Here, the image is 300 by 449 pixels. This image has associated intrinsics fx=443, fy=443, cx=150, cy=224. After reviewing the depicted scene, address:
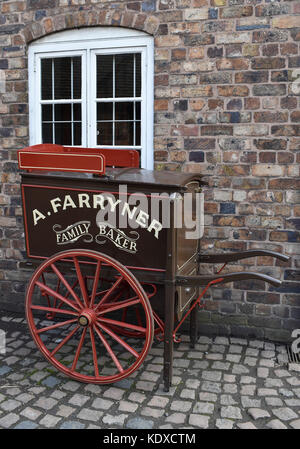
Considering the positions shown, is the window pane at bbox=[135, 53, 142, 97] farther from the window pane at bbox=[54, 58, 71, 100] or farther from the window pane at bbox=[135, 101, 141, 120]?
the window pane at bbox=[54, 58, 71, 100]

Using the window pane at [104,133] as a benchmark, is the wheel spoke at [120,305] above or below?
below

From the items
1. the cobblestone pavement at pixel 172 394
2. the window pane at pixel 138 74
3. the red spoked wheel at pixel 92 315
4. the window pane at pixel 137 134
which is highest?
the window pane at pixel 138 74

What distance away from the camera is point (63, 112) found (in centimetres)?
470

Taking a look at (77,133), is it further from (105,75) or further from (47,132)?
(105,75)

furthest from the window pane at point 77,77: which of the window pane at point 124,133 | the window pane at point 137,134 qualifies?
the window pane at point 137,134

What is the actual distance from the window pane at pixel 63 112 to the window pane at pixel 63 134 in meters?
0.05

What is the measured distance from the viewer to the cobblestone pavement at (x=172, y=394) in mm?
2906

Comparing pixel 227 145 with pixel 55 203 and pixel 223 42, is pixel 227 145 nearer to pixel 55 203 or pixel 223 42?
pixel 223 42

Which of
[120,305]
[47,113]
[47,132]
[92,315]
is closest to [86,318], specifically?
[92,315]

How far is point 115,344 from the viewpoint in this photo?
160 inches

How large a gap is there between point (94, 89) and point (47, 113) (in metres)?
0.60

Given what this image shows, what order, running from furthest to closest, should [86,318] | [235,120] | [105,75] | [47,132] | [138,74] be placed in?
[47,132] < [105,75] < [138,74] < [235,120] < [86,318]

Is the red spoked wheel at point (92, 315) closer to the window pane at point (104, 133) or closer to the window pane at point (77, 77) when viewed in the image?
the window pane at point (104, 133)

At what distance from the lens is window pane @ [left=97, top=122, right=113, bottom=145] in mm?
4570
